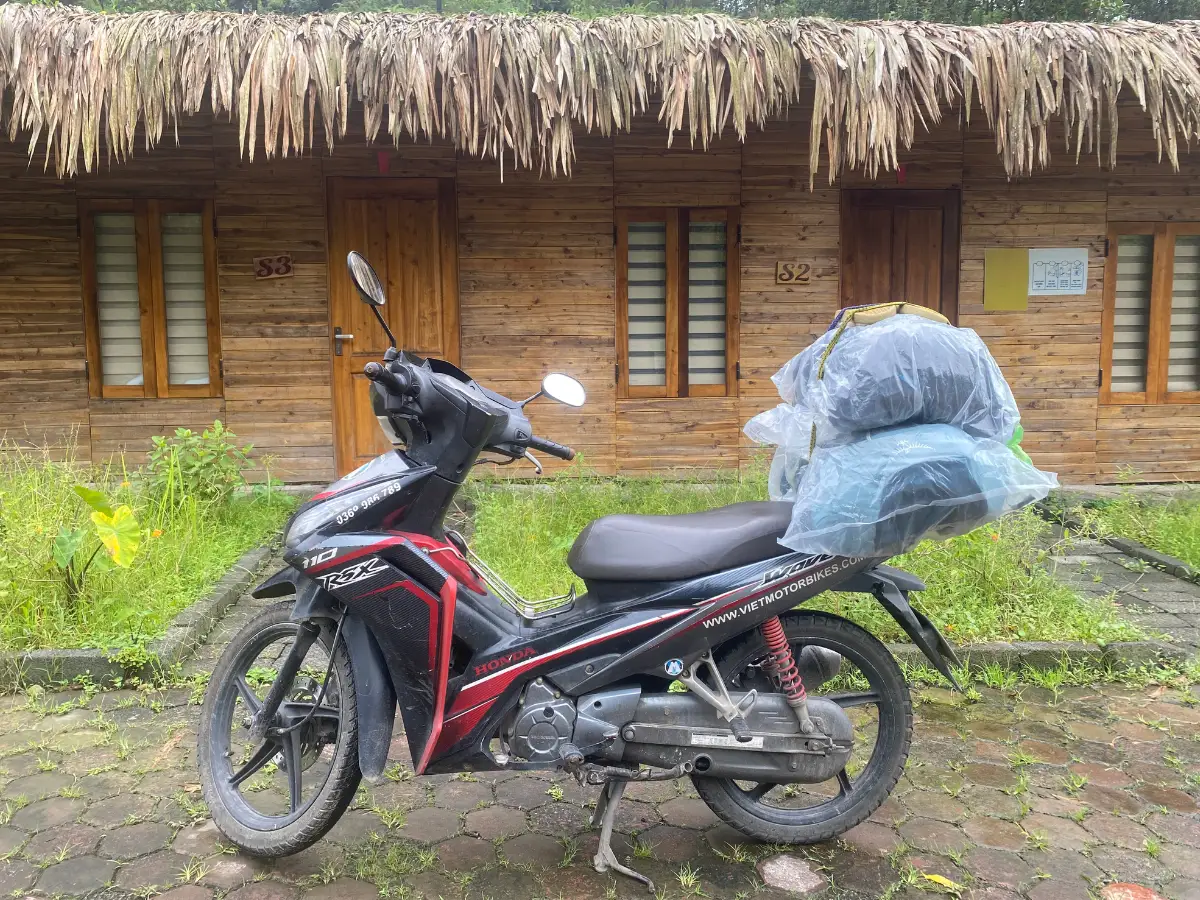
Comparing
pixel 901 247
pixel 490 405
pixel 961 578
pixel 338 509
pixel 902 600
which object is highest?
pixel 901 247

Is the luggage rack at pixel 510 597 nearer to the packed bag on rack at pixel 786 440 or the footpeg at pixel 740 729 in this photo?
the footpeg at pixel 740 729

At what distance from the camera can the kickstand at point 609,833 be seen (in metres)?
2.36

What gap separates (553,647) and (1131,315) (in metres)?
7.09

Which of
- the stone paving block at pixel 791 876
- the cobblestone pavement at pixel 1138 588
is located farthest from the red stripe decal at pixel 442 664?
the cobblestone pavement at pixel 1138 588

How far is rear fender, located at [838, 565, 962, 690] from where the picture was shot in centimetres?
239

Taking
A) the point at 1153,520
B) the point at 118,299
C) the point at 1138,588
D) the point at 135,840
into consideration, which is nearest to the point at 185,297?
the point at 118,299

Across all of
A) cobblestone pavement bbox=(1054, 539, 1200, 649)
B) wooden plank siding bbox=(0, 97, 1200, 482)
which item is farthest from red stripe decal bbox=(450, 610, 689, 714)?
wooden plank siding bbox=(0, 97, 1200, 482)

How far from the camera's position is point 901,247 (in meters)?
7.39

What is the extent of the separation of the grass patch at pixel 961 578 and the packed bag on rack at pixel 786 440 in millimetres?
816

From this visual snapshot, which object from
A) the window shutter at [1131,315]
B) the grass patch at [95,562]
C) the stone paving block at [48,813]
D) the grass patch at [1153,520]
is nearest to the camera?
the stone paving block at [48,813]

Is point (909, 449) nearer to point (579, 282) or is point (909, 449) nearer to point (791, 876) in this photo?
point (791, 876)

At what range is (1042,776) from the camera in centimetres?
296

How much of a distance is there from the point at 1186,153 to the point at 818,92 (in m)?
3.50

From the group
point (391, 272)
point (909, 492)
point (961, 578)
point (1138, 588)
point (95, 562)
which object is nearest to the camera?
point (909, 492)
